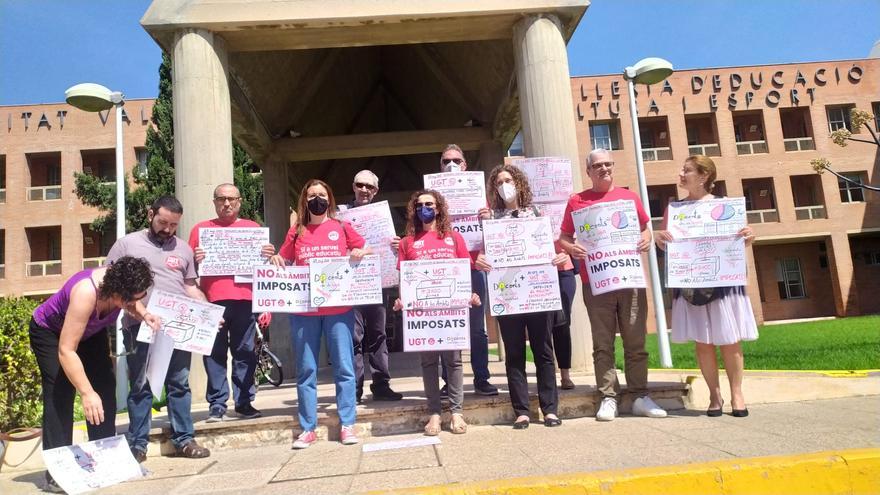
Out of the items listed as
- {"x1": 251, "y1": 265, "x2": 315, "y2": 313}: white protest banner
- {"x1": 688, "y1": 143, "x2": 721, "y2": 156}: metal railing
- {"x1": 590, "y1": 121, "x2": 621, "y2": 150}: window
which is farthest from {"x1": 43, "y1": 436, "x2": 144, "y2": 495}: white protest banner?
{"x1": 688, "y1": 143, "x2": 721, "y2": 156}: metal railing

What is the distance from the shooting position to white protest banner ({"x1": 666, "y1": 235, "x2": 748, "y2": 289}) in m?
4.61

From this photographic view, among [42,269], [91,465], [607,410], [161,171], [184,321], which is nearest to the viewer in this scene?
[91,465]

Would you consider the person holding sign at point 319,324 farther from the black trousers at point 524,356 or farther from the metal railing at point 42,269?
the metal railing at point 42,269

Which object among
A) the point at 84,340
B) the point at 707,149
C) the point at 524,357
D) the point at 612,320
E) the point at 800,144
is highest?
the point at 707,149

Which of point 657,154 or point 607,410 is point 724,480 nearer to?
point 607,410

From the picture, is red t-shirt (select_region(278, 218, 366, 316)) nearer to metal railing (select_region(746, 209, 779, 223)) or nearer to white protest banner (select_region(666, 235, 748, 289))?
white protest banner (select_region(666, 235, 748, 289))

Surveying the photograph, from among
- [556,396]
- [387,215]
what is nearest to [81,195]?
[387,215]

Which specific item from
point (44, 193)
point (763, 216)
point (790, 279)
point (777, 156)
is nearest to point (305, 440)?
point (44, 193)

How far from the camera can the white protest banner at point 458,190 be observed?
18.1 ft

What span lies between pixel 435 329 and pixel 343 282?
878mm

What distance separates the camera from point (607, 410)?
4746 millimetres

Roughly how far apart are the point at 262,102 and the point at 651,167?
2456 centimetres

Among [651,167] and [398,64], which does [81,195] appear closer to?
[398,64]

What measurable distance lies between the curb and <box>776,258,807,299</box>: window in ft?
105
